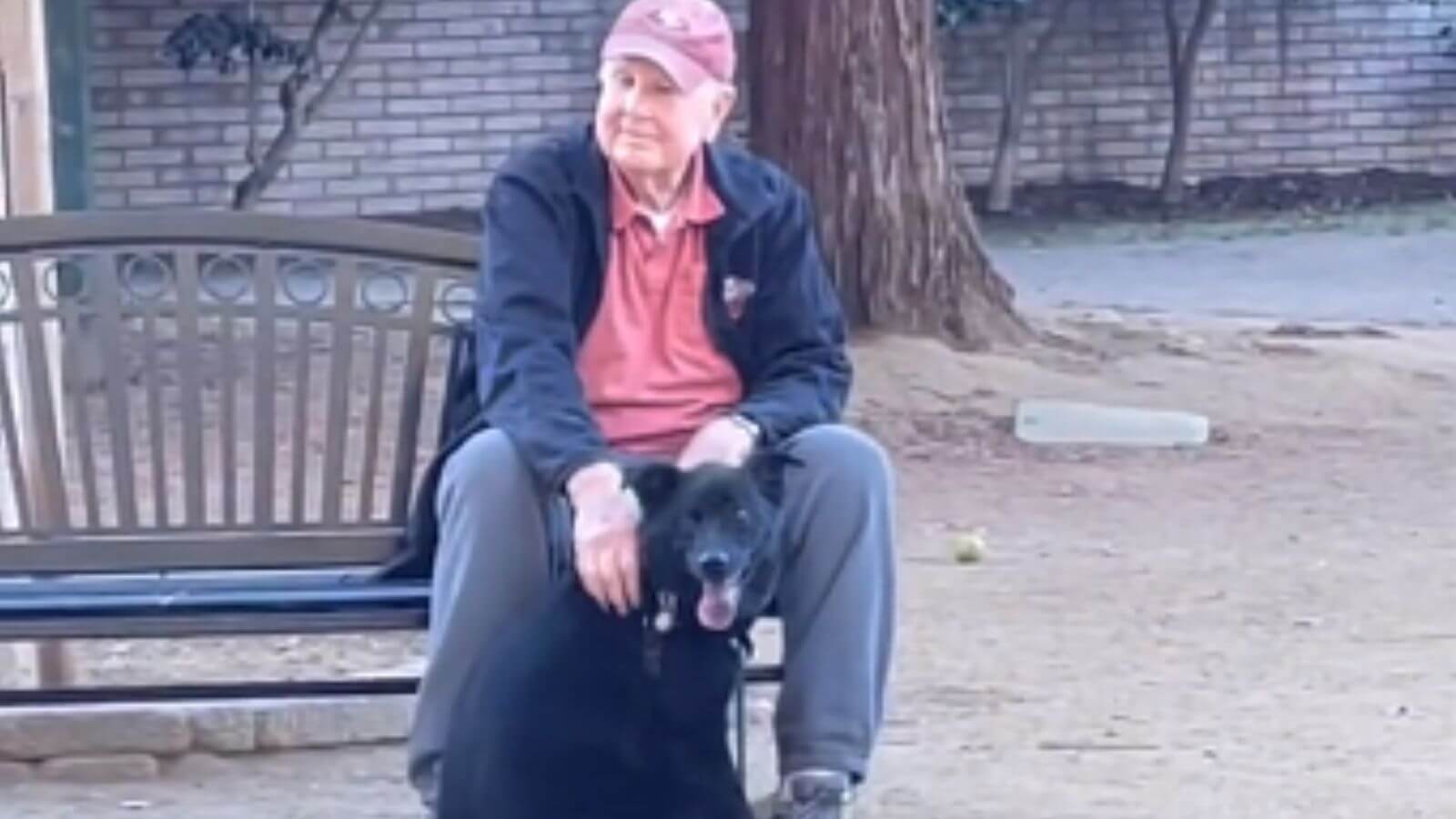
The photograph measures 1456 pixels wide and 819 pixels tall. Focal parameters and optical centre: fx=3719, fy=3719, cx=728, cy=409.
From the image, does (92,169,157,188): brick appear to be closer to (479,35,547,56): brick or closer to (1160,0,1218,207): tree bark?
(479,35,547,56): brick

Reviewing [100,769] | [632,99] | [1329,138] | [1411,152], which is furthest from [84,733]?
[1411,152]

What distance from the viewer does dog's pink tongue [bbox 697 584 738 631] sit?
191 inches

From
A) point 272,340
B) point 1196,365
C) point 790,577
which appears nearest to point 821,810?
point 790,577

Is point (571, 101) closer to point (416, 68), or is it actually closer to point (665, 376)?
point (416, 68)

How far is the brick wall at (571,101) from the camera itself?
18.4 metres

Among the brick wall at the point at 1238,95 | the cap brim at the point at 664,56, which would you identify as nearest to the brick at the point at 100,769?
the cap brim at the point at 664,56

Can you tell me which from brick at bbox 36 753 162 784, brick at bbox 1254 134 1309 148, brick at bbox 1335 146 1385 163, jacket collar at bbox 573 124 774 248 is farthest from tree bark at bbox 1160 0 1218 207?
jacket collar at bbox 573 124 774 248

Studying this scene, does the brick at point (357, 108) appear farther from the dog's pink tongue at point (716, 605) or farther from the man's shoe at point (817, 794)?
the dog's pink tongue at point (716, 605)

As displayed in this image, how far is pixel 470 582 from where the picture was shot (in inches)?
205

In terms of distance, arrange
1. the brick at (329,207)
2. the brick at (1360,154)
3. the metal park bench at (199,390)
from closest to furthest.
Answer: the metal park bench at (199,390)
the brick at (329,207)
the brick at (1360,154)

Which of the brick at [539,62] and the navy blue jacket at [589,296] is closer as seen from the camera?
the navy blue jacket at [589,296]

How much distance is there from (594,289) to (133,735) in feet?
5.19

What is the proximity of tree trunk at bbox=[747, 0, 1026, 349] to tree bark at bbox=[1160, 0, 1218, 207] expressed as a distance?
23.7 ft

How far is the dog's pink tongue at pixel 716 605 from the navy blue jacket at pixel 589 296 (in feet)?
1.28
